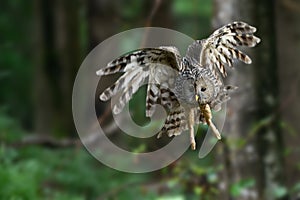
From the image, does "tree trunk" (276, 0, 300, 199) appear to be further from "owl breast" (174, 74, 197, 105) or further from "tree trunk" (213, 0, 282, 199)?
"owl breast" (174, 74, 197, 105)

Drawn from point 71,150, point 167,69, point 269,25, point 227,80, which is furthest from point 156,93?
point 71,150

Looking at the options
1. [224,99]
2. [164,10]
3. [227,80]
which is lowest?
[224,99]

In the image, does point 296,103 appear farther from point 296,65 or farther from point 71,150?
point 71,150

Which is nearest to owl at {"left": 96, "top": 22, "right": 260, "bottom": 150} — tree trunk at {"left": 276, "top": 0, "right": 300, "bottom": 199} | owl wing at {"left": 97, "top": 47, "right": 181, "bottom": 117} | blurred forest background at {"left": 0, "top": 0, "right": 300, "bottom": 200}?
owl wing at {"left": 97, "top": 47, "right": 181, "bottom": 117}

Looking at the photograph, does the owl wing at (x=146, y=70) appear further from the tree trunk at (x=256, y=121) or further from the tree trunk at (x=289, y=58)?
A: the tree trunk at (x=289, y=58)

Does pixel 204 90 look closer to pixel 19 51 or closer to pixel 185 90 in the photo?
pixel 185 90

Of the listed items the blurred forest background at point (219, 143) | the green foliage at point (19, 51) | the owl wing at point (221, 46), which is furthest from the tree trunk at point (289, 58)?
the green foliage at point (19, 51)

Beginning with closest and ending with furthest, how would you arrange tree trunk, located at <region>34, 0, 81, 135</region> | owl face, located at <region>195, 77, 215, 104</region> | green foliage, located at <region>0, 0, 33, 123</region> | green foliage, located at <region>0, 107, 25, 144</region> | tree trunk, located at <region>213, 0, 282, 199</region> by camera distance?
1. owl face, located at <region>195, 77, 215, 104</region>
2. tree trunk, located at <region>213, 0, 282, 199</region>
3. green foliage, located at <region>0, 107, 25, 144</region>
4. tree trunk, located at <region>34, 0, 81, 135</region>
5. green foliage, located at <region>0, 0, 33, 123</region>

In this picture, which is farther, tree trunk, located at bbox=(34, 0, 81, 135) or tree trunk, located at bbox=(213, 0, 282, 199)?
tree trunk, located at bbox=(34, 0, 81, 135)
